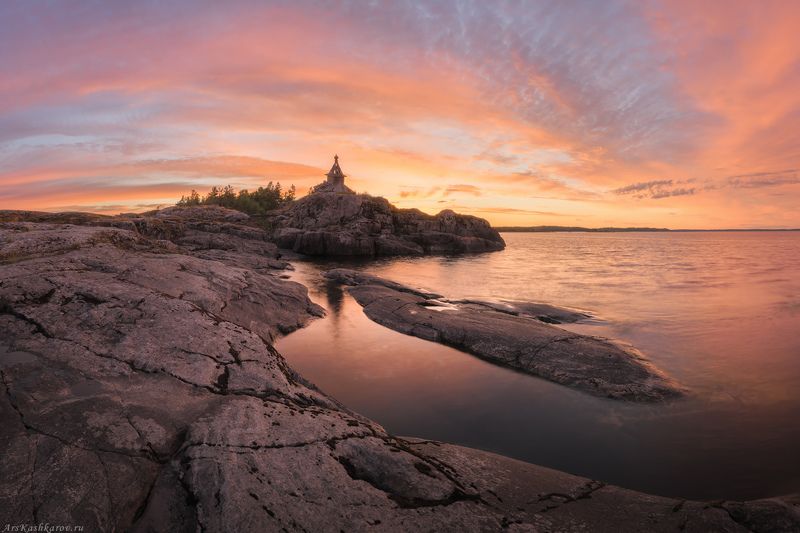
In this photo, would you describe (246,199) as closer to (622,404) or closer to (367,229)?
(367,229)

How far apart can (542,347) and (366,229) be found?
175 ft

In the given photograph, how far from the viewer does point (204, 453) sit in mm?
4504

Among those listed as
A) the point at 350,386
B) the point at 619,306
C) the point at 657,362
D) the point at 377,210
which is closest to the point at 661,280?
the point at 619,306

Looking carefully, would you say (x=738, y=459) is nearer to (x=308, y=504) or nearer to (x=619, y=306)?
(x=308, y=504)

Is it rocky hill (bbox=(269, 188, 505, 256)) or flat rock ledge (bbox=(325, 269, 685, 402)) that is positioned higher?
rocky hill (bbox=(269, 188, 505, 256))

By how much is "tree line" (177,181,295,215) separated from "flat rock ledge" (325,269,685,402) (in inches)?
3657

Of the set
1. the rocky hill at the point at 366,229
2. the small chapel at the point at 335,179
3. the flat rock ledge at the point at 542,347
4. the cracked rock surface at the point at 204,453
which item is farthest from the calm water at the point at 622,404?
the small chapel at the point at 335,179

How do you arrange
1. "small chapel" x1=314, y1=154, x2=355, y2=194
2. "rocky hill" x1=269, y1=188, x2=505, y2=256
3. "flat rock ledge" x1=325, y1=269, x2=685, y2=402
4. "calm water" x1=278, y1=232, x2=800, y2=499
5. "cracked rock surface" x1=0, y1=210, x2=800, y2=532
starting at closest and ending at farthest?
"cracked rock surface" x1=0, y1=210, x2=800, y2=532
"calm water" x1=278, y1=232, x2=800, y2=499
"flat rock ledge" x1=325, y1=269, x2=685, y2=402
"rocky hill" x1=269, y1=188, x2=505, y2=256
"small chapel" x1=314, y1=154, x2=355, y2=194

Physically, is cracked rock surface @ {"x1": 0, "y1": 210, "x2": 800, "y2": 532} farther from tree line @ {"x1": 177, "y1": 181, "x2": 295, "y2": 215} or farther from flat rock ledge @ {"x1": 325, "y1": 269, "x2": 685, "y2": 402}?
tree line @ {"x1": 177, "y1": 181, "x2": 295, "y2": 215}

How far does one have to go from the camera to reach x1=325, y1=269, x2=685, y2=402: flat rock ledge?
10.3 meters

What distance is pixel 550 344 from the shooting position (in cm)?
1234

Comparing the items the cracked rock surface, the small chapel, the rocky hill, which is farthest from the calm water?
the small chapel

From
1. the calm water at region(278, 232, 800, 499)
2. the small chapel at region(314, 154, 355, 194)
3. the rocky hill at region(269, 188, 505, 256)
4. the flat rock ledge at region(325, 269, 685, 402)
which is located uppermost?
the small chapel at region(314, 154, 355, 194)

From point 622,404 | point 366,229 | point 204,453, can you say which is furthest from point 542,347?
point 366,229
